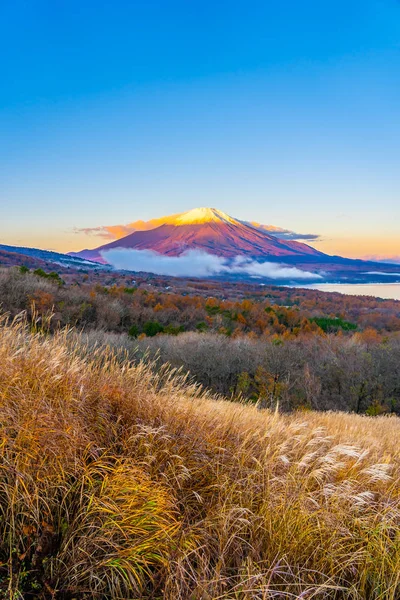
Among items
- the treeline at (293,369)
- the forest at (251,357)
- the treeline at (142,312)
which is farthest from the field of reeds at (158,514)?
the treeline at (293,369)

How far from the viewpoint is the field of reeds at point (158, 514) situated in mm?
2732

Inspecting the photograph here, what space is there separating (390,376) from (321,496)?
4201 cm

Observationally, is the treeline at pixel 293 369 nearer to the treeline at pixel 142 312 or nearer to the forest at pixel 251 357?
the forest at pixel 251 357

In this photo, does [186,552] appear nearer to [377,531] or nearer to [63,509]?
[63,509]

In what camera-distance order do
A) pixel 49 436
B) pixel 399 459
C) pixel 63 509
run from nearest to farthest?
pixel 63 509 < pixel 49 436 < pixel 399 459

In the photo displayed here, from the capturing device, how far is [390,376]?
41031mm

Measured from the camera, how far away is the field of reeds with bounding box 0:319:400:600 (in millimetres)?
2732

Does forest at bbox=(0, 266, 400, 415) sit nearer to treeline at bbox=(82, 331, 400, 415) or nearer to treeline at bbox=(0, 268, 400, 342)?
treeline at bbox=(82, 331, 400, 415)

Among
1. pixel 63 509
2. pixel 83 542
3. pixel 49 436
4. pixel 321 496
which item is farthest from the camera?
pixel 321 496

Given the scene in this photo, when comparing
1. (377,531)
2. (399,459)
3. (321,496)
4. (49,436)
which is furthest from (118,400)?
(399,459)

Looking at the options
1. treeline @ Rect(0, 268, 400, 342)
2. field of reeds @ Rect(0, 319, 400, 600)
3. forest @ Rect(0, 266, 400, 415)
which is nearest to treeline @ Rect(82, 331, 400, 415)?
forest @ Rect(0, 266, 400, 415)

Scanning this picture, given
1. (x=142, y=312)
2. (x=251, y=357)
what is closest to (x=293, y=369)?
(x=251, y=357)

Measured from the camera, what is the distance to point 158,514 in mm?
3266

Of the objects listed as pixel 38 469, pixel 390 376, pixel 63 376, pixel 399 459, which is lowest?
pixel 390 376
